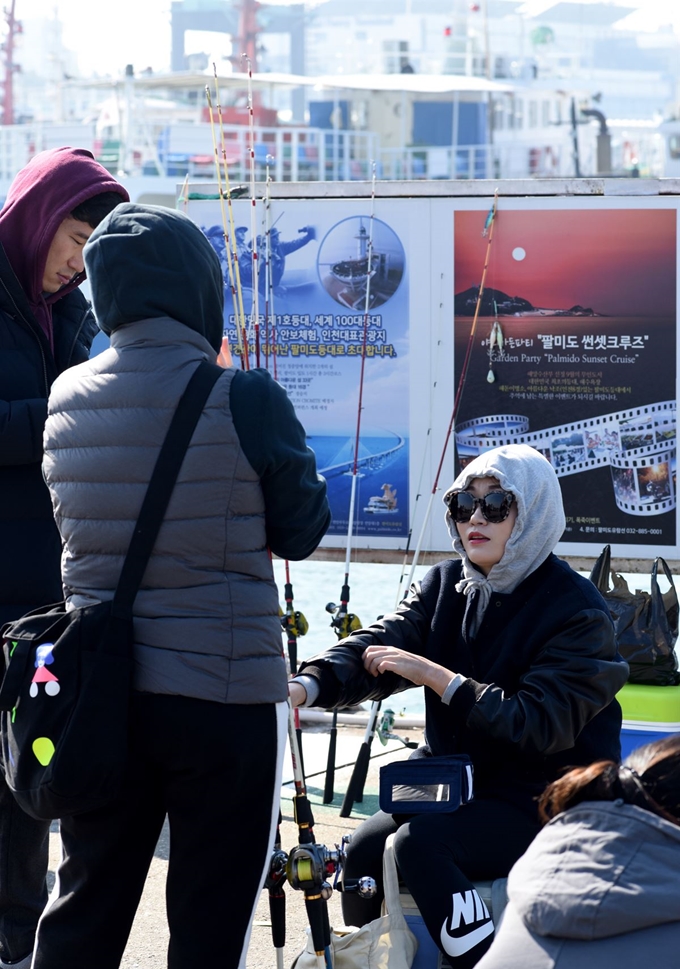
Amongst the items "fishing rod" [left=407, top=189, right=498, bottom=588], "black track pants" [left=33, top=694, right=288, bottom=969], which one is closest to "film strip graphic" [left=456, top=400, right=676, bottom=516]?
"fishing rod" [left=407, top=189, right=498, bottom=588]

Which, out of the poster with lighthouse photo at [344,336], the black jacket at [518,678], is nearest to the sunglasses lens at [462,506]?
the black jacket at [518,678]

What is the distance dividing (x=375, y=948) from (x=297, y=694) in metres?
0.50

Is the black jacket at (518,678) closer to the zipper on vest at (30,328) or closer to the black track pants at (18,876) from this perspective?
the black track pants at (18,876)

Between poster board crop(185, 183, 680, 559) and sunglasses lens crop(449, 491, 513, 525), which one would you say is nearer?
sunglasses lens crop(449, 491, 513, 525)

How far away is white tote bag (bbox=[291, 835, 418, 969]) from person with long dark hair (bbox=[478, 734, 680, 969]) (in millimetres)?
884

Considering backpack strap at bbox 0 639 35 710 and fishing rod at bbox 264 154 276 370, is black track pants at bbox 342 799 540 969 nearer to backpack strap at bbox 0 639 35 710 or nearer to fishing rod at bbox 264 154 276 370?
backpack strap at bbox 0 639 35 710

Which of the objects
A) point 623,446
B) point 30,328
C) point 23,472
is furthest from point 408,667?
point 623,446

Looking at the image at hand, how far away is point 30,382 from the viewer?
108 inches

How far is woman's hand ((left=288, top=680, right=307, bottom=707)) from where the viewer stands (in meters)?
2.54

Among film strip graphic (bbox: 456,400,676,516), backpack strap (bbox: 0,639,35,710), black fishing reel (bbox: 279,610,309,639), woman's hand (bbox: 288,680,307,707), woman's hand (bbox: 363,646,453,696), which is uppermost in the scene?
film strip graphic (bbox: 456,400,676,516)

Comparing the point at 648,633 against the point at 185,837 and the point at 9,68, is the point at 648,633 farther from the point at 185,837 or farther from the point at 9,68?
the point at 9,68

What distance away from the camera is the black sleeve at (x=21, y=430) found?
260cm

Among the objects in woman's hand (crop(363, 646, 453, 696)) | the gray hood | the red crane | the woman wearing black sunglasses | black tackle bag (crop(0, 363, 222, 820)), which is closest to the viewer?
the gray hood

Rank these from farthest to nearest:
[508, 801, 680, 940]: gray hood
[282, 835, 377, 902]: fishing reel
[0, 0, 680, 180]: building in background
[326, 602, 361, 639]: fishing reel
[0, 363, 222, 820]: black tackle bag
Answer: [0, 0, 680, 180]: building in background → [326, 602, 361, 639]: fishing reel → [282, 835, 377, 902]: fishing reel → [0, 363, 222, 820]: black tackle bag → [508, 801, 680, 940]: gray hood
